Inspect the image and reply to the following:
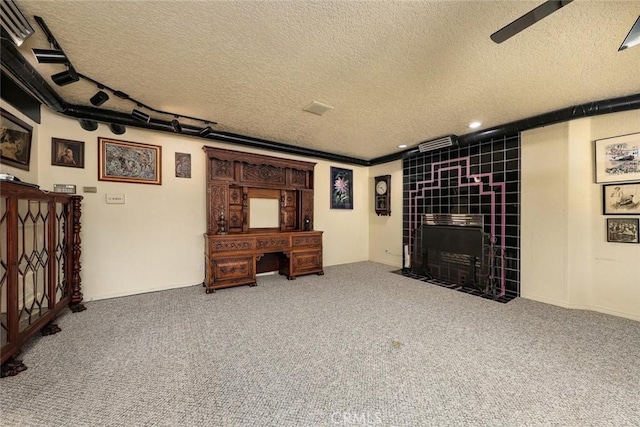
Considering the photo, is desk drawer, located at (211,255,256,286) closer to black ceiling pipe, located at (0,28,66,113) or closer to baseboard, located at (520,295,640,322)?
black ceiling pipe, located at (0,28,66,113)

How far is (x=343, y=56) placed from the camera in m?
2.04

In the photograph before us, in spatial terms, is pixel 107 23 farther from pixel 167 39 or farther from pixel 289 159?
pixel 289 159

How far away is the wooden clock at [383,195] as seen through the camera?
5.55 meters

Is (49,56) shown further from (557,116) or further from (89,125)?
(557,116)

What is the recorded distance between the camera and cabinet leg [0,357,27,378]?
1719mm

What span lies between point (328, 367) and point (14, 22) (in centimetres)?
318

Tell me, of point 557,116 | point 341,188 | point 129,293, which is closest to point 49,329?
point 129,293

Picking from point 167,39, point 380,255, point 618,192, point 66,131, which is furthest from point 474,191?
point 66,131

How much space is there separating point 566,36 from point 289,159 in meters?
3.77

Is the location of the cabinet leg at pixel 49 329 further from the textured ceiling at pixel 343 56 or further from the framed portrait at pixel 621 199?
the framed portrait at pixel 621 199

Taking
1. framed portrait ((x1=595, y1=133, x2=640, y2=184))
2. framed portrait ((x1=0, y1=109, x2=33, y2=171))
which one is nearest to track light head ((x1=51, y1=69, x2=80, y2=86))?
framed portrait ((x1=0, y1=109, x2=33, y2=171))

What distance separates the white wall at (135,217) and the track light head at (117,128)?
70 mm

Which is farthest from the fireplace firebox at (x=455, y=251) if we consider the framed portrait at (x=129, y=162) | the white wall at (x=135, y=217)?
the framed portrait at (x=129, y=162)

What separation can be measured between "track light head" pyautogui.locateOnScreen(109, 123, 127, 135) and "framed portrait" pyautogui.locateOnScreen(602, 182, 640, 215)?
6172 mm
